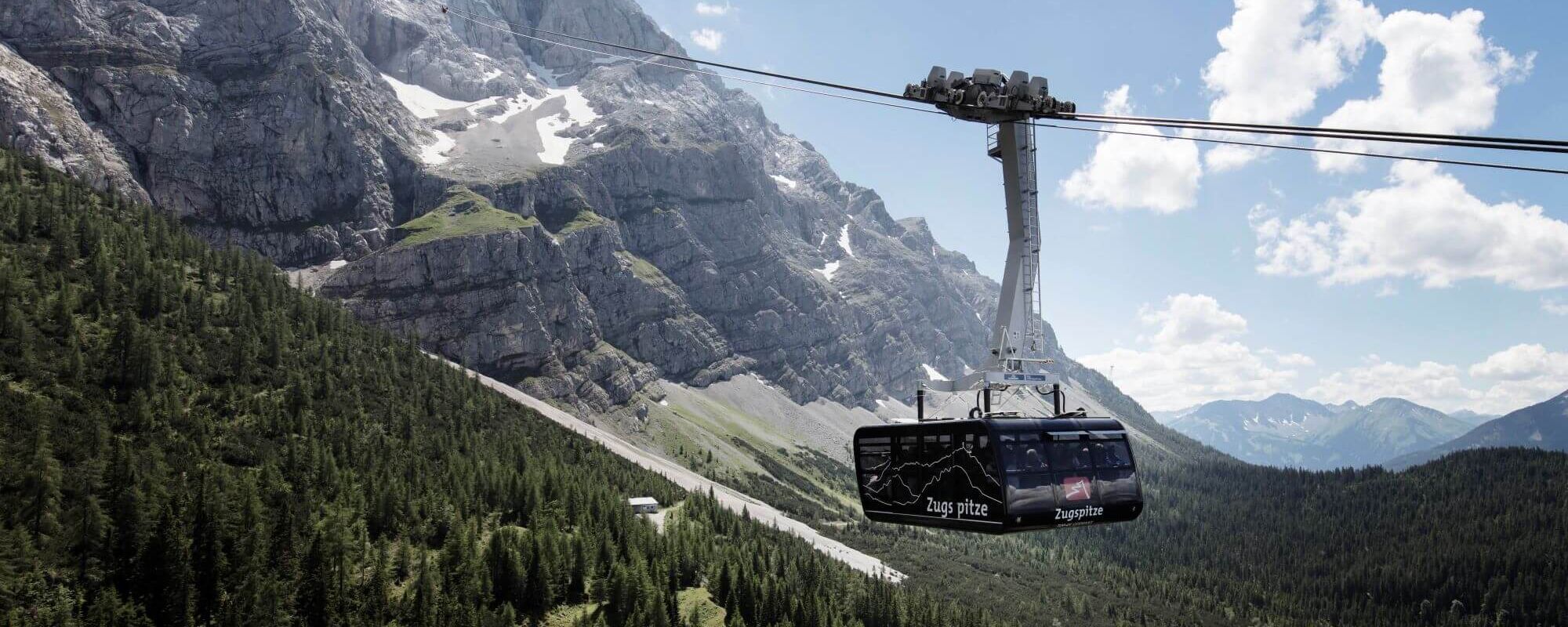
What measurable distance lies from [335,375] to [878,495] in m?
169

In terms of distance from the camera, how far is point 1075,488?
30.8m

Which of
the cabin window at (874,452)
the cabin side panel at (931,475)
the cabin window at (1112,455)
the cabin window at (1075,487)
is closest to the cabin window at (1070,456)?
the cabin window at (1075,487)

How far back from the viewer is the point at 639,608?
116 meters

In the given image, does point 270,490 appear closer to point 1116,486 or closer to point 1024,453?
point 1024,453

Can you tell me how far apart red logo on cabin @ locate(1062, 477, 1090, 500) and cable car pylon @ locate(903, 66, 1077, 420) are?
8.22ft

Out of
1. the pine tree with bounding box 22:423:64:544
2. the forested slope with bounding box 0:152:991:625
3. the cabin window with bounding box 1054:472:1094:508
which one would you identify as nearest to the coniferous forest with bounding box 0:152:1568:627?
the pine tree with bounding box 22:423:64:544

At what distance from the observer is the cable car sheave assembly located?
25547 mm

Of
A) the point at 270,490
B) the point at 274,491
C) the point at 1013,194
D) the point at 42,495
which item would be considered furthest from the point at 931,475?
the point at 42,495

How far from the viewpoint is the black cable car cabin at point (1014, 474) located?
29828mm

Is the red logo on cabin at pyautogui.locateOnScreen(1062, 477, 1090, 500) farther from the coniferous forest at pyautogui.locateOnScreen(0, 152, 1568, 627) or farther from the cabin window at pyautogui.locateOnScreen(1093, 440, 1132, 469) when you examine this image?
the coniferous forest at pyautogui.locateOnScreen(0, 152, 1568, 627)

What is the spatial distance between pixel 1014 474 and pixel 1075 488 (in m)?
2.57

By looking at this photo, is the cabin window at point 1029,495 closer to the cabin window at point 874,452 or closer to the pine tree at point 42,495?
the cabin window at point 874,452

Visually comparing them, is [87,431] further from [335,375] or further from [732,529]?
[732,529]

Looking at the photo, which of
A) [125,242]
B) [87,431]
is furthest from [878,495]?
[125,242]
